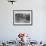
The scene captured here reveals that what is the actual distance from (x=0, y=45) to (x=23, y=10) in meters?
1.57

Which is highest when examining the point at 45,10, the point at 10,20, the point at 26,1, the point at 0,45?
the point at 26,1

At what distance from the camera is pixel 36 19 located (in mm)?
4715

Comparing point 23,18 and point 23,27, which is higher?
point 23,18

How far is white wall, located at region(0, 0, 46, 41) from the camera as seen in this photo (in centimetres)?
470

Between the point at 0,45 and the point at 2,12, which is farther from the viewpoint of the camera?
the point at 2,12

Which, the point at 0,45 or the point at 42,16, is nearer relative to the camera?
the point at 0,45

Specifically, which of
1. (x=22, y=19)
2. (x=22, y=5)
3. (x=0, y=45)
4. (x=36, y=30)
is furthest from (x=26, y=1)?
(x=0, y=45)

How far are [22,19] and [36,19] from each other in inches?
18.8

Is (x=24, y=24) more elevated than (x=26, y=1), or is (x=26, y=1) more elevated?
(x=26, y=1)

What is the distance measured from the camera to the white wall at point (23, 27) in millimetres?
4703

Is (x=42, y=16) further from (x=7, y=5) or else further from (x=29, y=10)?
(x=7, y=5)

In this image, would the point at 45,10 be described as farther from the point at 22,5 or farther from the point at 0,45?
the point at 0,45

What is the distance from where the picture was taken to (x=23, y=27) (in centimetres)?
473

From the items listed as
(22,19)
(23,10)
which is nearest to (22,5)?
(23,10)
